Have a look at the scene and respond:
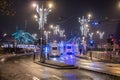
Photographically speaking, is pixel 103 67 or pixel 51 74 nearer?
pixel 51 74

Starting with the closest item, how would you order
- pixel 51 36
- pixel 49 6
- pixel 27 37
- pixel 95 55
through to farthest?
pixel 49 6 → pixel 95 55 → pixel 51 36 → pixel 27 37

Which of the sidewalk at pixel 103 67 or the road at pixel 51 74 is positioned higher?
the sidewalk at pixel 103 67

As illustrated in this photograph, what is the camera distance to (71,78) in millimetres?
25688

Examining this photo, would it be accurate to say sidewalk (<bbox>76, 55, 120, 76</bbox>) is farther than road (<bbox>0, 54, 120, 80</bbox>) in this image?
Yes

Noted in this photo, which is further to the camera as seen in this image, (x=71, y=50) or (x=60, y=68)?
(x=71, y=50)

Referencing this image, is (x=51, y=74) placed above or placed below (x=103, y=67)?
below

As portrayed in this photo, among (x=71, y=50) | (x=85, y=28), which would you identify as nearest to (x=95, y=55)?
(x=85, y=28)

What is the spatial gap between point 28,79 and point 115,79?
6.73 meters

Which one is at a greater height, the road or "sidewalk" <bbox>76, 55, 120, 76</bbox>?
"sidewalk" <bbox>76, 55, 120, 76</bbox>

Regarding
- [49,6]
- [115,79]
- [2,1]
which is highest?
[49,6]

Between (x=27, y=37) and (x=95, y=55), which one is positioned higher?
(x=27, y=37)

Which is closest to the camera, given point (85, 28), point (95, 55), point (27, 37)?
point (95, 55)

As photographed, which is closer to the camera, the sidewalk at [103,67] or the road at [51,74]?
the road at [51,74]

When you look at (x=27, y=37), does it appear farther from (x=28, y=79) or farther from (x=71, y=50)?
(x=28, y=79)
